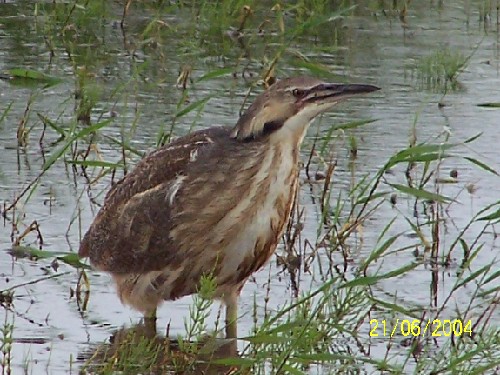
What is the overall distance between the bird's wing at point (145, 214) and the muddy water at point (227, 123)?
176mm

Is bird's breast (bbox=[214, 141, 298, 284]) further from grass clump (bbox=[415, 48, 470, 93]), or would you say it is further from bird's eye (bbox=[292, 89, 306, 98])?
grass clump (bbox=[415, 48, 470, 93])

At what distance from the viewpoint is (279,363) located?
398 centimetres

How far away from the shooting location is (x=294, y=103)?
472 centimetres

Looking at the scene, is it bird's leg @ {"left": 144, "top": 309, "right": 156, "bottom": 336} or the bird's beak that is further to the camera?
bird's leg @ {"left": 144, "top": 309, "right": 156, "bottom": 336}

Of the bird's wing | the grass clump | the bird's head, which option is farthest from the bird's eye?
the grass clump

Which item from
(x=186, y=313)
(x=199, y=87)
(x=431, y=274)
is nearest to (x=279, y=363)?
(x=186, y=313)

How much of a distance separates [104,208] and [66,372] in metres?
0.98

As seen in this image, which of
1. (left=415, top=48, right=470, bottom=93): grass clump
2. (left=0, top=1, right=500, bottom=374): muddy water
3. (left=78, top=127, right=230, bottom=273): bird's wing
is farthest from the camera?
(left=415, top=48, right=470, bottom=93): grass clump

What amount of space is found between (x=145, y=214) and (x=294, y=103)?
64 cm

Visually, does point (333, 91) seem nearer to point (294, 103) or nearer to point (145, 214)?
point (294, 103)

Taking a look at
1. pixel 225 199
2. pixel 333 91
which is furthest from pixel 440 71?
pixel 225 199

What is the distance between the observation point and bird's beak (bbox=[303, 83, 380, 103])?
470 centimetres

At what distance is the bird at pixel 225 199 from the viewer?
473cm

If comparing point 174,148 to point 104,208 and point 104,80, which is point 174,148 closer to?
point 104,208
